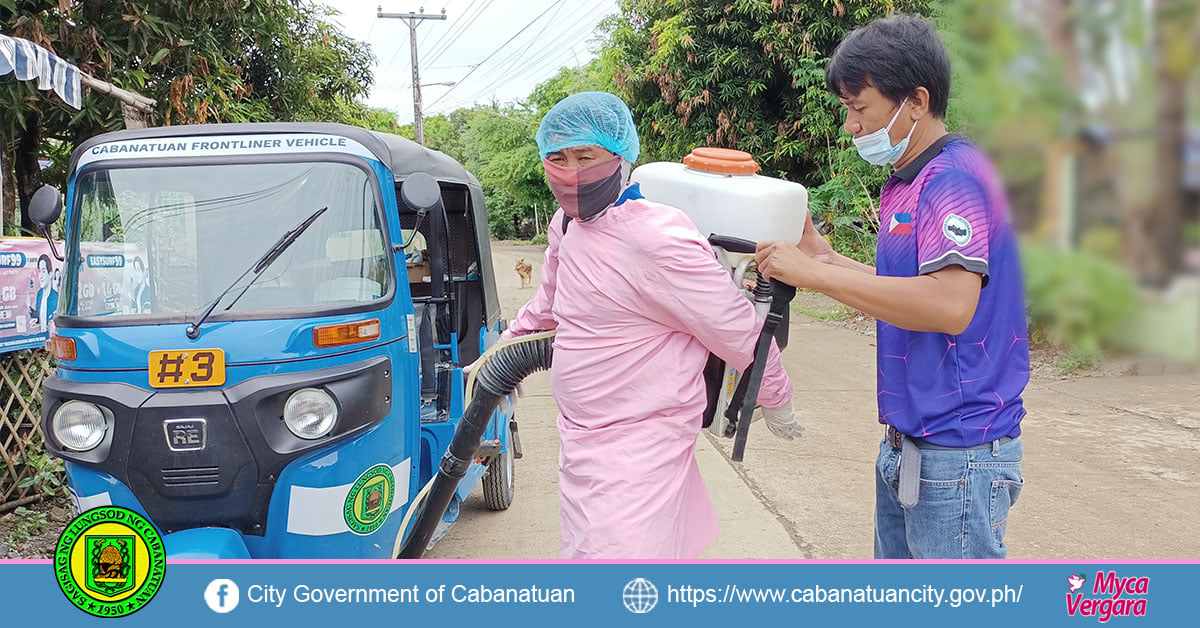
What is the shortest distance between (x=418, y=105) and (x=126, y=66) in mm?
24423

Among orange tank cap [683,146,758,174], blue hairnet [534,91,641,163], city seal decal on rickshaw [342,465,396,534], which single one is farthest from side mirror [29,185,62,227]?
orange tank cap [683,146,758,174]

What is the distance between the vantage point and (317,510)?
3.19m

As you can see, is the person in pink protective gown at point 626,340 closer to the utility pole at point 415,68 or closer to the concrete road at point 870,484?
the concrete road at point 870,484

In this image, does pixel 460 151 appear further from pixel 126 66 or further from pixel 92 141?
pixel 92 141

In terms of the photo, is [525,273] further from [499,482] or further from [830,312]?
[499,482]

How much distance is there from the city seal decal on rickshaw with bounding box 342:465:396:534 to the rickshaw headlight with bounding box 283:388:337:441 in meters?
0.27

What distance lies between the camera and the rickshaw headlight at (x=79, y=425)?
3.10m

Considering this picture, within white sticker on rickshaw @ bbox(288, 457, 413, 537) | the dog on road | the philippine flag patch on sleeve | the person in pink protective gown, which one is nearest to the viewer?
the philippine flag patch on sleeve

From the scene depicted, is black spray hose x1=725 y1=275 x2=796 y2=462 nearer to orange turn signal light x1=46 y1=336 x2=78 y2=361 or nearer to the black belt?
the black belt

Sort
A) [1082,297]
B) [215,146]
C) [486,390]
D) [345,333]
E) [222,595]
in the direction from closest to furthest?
[1082,297], [222,595], [486,390], [345,333], [215,146]

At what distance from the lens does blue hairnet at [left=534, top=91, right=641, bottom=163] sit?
7.40ft

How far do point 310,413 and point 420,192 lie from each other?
3.27ft

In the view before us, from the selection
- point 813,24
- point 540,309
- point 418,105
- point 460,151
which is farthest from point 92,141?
point 460,151

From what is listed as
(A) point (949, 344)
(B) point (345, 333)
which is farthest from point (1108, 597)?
(B) point (345, 333)
